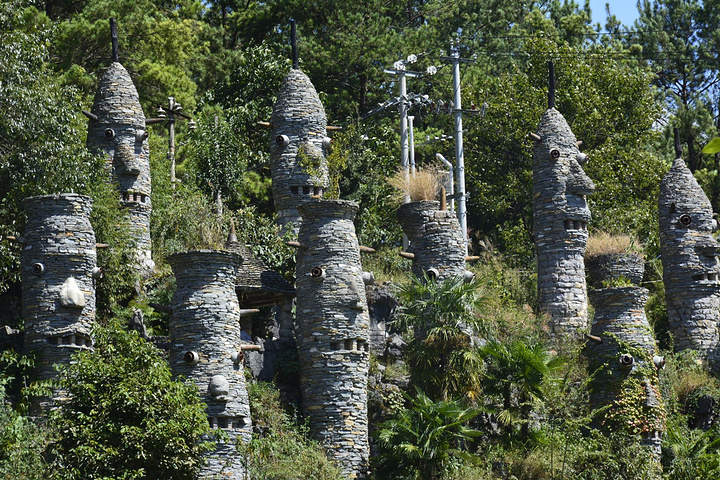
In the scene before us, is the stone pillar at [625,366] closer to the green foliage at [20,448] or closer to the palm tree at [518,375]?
the palm tree at [518,375]

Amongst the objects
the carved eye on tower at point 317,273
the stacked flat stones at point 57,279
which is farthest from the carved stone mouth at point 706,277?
the stacked flat stones at point 57,279

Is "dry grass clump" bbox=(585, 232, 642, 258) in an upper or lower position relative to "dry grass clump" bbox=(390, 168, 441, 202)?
lower

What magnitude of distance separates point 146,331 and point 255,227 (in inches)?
194

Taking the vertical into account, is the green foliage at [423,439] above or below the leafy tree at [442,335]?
below

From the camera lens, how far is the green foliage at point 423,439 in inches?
927

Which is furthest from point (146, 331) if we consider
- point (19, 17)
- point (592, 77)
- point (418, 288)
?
point (592, 77)

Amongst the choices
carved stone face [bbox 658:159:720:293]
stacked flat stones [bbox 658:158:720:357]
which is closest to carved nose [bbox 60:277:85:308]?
stacked flat stones [bbox 658:158:720:357]

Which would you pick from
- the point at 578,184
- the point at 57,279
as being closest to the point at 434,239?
the point at 578,184

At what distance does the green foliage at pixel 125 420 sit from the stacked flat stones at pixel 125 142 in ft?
31.7

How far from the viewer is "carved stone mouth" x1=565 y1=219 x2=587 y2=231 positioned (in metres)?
31.3

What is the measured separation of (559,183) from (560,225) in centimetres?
112

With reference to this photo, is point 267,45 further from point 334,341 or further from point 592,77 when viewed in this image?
→ point 334,341

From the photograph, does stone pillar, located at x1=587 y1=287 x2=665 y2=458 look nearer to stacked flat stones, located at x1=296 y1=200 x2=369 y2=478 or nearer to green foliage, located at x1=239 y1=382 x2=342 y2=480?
stacked flat stones, located at x1=296 y1=200 x2=369 y2=478

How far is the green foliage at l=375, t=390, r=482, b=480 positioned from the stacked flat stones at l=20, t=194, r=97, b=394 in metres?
6.20
